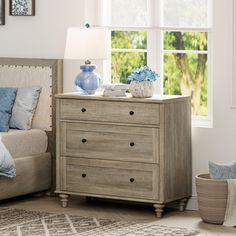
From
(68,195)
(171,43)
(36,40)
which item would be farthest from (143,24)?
(68,195)

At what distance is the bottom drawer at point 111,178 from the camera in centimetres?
636

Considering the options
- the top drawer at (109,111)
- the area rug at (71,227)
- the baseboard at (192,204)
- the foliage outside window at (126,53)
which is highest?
the foliage outside window at (126,53)

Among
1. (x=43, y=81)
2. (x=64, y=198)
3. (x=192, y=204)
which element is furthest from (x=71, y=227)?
(x=43, y=81)

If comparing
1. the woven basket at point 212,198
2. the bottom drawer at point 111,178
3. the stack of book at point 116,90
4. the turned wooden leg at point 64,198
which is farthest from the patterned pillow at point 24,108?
the woven basket at point 212,198

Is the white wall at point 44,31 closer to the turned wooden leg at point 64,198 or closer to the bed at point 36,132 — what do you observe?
the bed at point 36,132

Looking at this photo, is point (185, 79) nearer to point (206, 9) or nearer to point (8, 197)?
point (206, 9)

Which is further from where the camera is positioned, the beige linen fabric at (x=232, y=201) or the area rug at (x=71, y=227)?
the beige linen fabric at (x=232, y=201)

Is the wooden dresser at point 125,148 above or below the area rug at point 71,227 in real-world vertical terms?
above

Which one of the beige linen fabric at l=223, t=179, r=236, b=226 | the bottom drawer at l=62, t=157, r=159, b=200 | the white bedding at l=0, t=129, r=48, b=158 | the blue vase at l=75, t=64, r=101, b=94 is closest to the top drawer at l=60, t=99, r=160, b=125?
the blue vase at l=75, t=64, r=101, b=94

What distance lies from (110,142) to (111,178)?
0.27 metres

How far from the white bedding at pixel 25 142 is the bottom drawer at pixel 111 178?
0.42 m

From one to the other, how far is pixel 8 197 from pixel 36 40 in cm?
140

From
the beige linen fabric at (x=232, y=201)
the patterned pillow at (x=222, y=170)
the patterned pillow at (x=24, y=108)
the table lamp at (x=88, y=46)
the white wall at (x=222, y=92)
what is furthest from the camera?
the patterned pillow at (x=24, y=108)

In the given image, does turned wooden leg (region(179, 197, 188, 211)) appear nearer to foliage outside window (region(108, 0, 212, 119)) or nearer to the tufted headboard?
foliage outside window (region(108, 0, 212, 119))
